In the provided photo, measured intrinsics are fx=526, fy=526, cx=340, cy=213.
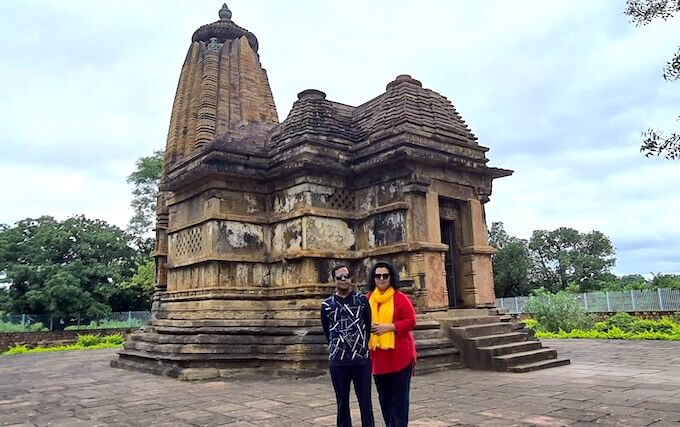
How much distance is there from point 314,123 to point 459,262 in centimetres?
393

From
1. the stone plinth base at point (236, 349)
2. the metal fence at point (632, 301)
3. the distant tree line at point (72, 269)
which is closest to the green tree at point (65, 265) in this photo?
the distant tree line at point (72, 269)

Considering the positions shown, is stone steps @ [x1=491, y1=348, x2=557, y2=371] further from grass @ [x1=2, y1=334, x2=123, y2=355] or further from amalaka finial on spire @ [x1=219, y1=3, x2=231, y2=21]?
grass @ [x1=2, y1=334, x2=123, y2=355]

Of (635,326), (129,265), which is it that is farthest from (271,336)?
(129,265)

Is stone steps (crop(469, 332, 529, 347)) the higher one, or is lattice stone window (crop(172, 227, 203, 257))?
lattice stone window (crop(172, 227, 203, 257))

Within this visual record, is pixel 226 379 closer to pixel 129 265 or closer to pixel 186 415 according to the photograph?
pixel 186 415

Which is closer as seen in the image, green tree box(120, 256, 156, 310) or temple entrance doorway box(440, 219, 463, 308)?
temple entrance doorway box(440, 219, 463, 308)

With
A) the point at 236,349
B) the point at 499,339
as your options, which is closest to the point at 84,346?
the point at 236,349

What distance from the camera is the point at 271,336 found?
355 inches

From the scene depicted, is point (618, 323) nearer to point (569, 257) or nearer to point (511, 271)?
point (511, 271)

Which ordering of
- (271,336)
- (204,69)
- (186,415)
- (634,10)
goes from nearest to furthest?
(634,10) < (186,415) < (271,336) < (204,69)

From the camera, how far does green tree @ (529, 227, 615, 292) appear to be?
1625 inches

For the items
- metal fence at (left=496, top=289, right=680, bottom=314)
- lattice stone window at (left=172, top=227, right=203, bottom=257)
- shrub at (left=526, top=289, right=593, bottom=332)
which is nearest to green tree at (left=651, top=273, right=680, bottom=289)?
metal fence at (left=496, top=289, right=680, bottom=314)

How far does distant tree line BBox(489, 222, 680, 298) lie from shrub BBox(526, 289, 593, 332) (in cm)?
2074

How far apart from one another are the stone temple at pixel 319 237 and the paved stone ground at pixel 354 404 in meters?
0.71
